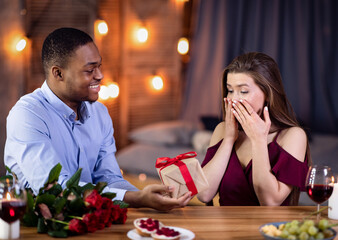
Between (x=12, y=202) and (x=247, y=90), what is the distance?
3.75 ft

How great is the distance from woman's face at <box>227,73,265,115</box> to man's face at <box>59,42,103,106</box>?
56 centimetres

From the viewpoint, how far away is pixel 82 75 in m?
2.00

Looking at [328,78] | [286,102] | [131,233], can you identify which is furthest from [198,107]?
[131,233]

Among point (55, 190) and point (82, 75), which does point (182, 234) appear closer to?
point (55, 190)

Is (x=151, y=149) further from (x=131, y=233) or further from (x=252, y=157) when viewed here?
(x=131, y=233)

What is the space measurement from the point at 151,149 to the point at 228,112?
2174mm

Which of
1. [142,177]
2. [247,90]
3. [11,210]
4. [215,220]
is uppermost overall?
[247,90]

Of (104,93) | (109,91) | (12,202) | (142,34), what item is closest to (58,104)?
(12,202)

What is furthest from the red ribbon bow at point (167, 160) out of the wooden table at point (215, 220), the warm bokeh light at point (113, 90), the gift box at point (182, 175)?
the warm bokeh light at point (113, 90)

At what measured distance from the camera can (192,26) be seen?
17.5 feet

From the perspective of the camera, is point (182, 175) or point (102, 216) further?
point (182, 175)

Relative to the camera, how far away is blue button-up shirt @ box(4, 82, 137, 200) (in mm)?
1794

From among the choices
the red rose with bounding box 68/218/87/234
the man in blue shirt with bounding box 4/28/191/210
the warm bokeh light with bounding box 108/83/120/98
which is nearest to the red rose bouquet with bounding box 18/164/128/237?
the red rose with bounding box 68/218/87/234

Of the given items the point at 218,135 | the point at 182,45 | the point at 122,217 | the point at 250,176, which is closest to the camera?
the point at 122,217
